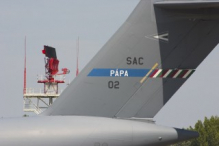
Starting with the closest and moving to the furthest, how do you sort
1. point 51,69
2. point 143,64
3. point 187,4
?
point 187,4 → point 143,64 → point 51,69

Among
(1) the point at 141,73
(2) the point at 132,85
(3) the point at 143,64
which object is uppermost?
(3) the point at 143,64

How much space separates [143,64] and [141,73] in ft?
0.69

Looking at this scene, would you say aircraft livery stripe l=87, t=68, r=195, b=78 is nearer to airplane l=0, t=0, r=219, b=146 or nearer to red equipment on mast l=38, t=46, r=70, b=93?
airplane l=0, t=0, r=219, b=146

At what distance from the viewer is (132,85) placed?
17094mm

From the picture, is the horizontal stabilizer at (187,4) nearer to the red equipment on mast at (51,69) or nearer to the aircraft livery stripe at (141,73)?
the aircraft livery stripe at (141,73)

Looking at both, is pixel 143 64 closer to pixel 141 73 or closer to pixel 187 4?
pixel 141 73

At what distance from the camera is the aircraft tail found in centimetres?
1686

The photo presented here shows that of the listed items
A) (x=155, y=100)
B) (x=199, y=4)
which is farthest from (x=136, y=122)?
(x=199, y=4)

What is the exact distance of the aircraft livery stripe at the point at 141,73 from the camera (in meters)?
16.9

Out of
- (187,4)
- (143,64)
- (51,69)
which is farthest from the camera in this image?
(51,69)

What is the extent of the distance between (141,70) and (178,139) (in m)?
1.79

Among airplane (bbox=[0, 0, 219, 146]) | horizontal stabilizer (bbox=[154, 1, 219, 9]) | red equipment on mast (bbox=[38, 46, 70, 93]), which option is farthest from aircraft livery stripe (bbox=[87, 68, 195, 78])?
red equipment on mast (bbox=[38, 46, 70, 93])

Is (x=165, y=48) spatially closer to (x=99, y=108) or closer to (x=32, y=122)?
(x=99, y=108)

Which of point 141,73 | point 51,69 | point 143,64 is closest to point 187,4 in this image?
point 143,64
